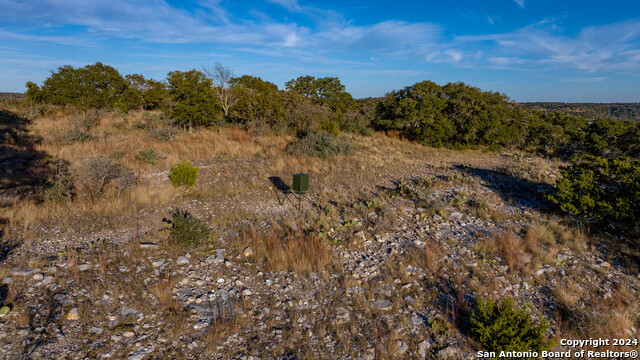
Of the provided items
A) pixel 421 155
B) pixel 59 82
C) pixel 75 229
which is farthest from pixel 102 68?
pixel 421 155

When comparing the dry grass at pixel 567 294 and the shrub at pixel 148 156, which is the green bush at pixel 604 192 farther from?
the shrub at pixel 148 156

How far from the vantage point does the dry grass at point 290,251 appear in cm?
545

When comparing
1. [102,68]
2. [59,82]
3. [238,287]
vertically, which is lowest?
[238,287]

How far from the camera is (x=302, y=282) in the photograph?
505 cm

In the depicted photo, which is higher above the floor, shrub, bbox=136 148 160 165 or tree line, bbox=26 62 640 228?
tree line, bbox=26 62 640 228

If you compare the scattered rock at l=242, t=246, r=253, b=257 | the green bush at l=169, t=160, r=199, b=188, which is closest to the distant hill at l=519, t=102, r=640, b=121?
the green bush at l=169, t=160, r=199, b=188

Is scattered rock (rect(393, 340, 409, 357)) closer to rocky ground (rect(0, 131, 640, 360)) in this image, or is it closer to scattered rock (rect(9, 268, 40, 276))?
→ rocky ground (rect(0, 131, 640, 360))

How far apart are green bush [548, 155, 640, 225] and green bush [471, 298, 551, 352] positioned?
4.89 metres

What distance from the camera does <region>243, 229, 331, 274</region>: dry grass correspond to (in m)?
5.45

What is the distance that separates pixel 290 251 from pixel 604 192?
8230 mm

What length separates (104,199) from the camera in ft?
25.9

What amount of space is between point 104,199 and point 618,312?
36.6 ft

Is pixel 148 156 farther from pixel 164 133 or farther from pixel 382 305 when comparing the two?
pixel 382 305

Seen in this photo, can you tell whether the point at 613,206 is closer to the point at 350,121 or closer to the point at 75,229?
the point at 75,229
